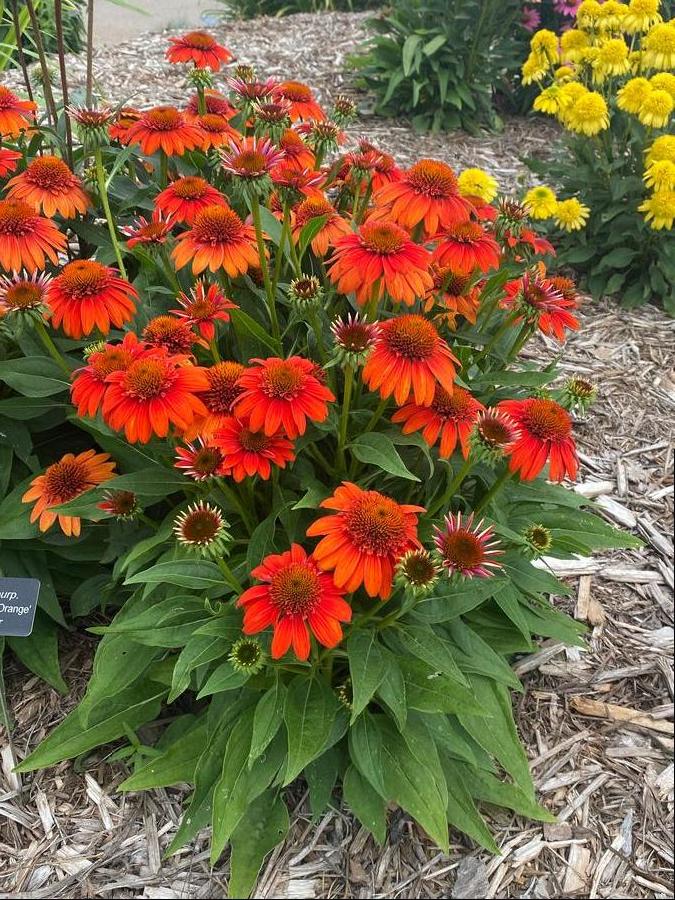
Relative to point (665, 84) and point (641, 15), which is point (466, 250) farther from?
point (641, 15)

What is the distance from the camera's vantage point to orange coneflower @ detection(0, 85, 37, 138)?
6.95 ft

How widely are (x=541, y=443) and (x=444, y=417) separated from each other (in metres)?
0.22

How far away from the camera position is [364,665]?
5.09 ft

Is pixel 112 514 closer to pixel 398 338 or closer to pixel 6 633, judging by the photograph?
pixel 6 633

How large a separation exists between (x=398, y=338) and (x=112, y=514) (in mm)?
776

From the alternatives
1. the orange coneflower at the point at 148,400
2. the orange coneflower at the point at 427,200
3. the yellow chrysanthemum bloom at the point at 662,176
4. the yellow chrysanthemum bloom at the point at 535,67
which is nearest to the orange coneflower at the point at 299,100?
the orange coneflower at the point at 427,200

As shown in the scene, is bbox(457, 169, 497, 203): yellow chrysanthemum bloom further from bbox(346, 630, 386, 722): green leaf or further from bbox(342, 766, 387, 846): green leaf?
bbox(342, 766, 387, 846): green leaf

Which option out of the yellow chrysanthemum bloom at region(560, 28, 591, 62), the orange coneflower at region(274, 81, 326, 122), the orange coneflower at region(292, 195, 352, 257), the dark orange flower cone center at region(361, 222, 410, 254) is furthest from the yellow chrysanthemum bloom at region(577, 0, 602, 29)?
the dark orange flower cone center at region(361, 222, 410, 254)

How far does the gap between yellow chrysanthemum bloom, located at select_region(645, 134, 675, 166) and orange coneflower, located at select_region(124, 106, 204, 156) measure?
2292mm

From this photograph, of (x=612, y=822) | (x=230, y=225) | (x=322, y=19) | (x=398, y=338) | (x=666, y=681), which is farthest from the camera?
(x=322, y=19)

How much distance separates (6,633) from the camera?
182 cm

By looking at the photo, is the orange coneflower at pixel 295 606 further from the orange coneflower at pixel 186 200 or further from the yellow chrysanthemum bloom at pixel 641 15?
the yellow chrysanthemum bloom at pixel 641 15

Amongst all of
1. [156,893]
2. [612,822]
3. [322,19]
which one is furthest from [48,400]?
[322,19]

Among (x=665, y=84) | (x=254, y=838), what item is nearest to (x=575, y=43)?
(x=665, y=84)
